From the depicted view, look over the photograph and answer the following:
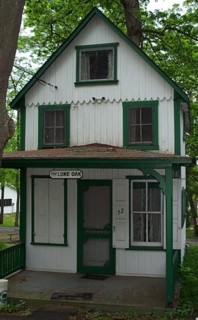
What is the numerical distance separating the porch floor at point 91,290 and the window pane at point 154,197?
6.24 ft

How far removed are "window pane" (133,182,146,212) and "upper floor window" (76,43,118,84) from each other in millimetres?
3179

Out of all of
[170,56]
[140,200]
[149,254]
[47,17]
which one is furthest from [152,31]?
[149,254]

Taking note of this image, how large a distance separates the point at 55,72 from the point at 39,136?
202 centimetres

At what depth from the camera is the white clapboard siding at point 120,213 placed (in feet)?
38.5

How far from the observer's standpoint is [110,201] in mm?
11992

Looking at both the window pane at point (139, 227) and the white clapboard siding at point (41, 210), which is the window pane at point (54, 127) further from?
the window pane at point (139, 227)

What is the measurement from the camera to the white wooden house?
11719 mm

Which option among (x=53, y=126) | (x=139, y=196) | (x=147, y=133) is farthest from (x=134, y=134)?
(x=53, y=126)

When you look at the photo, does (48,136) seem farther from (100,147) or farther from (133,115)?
(133,115)

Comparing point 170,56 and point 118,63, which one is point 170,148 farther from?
point 170,56

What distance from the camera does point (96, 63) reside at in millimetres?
12664

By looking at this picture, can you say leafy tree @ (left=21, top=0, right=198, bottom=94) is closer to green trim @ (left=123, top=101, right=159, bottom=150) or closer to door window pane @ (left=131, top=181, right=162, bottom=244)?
green trim @ (left=123, top=101, right=159, bottom=150)

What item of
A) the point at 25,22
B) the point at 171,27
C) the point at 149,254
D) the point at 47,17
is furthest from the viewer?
the point at 25,22

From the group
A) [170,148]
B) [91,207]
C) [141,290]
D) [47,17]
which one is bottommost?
[141,290]
